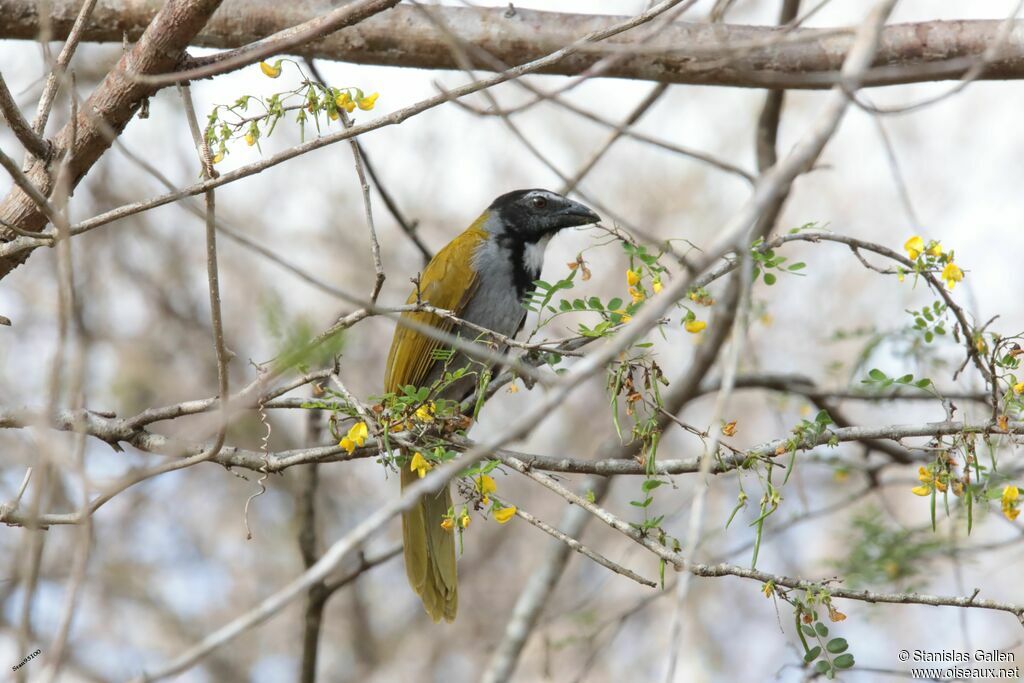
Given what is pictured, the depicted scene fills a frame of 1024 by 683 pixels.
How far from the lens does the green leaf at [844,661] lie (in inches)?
102

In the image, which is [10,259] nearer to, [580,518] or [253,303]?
[580,518]

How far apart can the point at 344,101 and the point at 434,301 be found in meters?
2.26

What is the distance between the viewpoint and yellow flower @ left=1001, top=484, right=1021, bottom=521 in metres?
2.57

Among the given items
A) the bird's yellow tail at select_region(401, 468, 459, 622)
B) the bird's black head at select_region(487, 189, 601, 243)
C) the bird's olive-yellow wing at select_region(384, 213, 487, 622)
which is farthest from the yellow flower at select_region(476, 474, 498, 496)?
the bird's black head at select_region(487, 189, 601, 243)

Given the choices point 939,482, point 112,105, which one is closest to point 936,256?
point 939,482

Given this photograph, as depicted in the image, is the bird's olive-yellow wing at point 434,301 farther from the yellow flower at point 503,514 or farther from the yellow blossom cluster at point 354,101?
the yellow flower at point 503,514

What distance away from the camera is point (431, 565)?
172 inches

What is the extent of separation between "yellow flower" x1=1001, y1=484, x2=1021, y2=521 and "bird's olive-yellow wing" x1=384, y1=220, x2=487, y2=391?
244cm

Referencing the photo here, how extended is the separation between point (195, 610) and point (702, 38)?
6.36 metres

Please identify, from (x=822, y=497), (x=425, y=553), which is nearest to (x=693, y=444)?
(x=822, y=497)

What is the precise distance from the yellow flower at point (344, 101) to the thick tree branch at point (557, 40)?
2.11ft

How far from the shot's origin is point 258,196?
9250 millimetres

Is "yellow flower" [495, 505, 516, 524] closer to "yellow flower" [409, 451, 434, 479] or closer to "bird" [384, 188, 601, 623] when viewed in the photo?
"yellow flower" [409, 451, 434, 479]

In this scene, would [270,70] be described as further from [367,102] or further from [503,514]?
[503,514]
